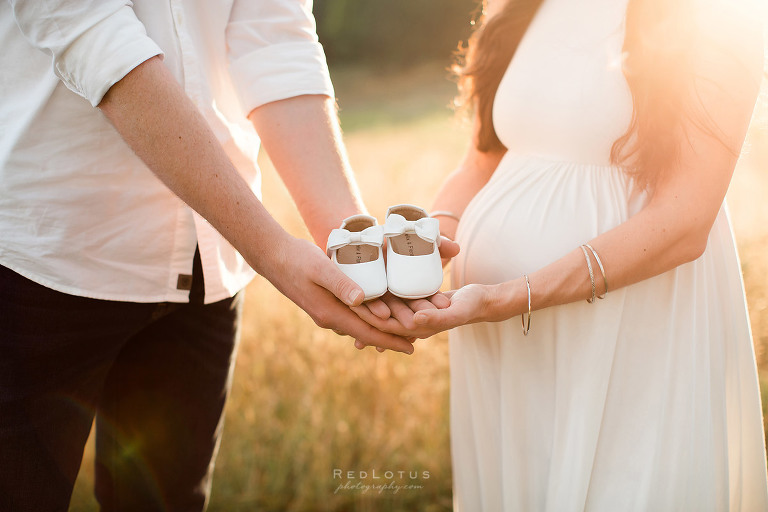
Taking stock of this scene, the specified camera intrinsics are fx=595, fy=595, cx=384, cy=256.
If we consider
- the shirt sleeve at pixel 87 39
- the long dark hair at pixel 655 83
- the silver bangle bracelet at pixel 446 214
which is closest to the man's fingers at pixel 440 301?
the silver bangle bracelet at pixel 446 214

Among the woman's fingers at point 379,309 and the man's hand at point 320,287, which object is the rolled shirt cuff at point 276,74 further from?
the woman's fingers at point 379,309

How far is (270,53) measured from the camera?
6.17 ft

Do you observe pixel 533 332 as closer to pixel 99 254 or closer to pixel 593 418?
pixel 593 418

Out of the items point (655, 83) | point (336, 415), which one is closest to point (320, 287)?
point (655, 83)

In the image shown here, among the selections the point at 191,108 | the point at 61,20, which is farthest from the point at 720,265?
the point at 61,20

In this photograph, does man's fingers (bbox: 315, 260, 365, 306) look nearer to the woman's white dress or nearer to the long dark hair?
the woman's white dress

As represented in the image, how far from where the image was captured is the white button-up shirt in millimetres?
1402

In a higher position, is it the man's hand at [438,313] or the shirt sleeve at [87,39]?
the shirt sleeve at [87,39]

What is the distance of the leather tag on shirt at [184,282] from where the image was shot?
5.87ft

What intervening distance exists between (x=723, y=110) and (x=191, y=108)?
1.34m

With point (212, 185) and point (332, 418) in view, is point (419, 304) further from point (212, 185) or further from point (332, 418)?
point (332, 418)

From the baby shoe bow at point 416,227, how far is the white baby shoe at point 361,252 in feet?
0.10

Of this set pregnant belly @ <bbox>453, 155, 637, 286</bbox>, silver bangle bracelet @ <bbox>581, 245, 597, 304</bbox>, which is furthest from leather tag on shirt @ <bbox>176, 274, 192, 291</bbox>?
silver bangle bracelet @ <bbox>581, 245, 597, 304</bbox>

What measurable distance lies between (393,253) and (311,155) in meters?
0.47
